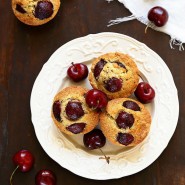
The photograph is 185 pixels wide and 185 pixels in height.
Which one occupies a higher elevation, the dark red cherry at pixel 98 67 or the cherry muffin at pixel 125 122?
the dark red cherry at pixel 98 67

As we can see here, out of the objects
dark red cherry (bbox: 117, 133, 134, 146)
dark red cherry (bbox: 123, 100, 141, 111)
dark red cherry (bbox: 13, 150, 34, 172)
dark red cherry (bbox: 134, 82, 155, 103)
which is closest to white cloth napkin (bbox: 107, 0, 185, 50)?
dark red cherry (bbox: 134, 82, 155, 103)

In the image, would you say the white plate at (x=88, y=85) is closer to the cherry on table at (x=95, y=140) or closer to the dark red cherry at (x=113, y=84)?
the cherry on table at (x=95, y=140)

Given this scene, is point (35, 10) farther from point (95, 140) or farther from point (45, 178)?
point (45, 178)

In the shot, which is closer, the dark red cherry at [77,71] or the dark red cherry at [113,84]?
the dark red cherry at [113,84]

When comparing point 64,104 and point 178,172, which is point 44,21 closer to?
point 64,104

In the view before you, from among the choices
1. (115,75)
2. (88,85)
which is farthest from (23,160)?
(115,75)

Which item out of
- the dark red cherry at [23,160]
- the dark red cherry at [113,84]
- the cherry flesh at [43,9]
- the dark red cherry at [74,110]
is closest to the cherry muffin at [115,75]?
the dark red cherry at [113,84]

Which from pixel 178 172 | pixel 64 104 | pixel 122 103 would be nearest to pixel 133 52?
pixel 122 103
